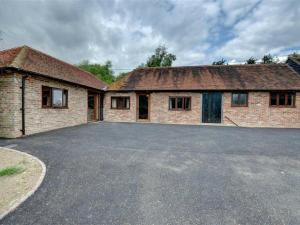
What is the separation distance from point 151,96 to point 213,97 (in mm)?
5457

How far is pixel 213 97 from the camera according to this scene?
14055 millimetres

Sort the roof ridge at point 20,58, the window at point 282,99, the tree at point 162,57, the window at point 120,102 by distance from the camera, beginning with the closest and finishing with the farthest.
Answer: the roof ridge at point 20,58
the window at point 282,99
the window at point 120,102
the tree at point 162,57

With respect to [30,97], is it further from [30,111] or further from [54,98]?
[54,98]

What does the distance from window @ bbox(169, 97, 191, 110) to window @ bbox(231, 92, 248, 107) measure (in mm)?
3639

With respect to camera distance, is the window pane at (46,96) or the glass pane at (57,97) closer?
the window pane at (46,96)

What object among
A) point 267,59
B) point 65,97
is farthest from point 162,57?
point 65,97

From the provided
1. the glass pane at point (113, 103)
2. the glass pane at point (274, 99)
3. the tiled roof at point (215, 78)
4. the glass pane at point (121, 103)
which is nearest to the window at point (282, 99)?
the glass pane at point (274, 99)

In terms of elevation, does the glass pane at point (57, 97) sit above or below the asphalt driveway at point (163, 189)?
above

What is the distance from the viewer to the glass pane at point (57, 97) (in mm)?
10012

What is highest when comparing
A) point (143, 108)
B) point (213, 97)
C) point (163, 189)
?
point (213, 97)

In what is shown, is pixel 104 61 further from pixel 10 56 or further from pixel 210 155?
pixel 210 155

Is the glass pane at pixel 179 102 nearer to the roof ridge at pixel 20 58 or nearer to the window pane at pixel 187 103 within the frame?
the window pane at pixel 187 103

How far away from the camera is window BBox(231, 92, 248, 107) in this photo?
13.6m

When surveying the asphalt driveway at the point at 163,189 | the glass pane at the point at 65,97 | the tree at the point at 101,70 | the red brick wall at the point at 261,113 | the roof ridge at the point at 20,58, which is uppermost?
the tree at the point at 101,70
